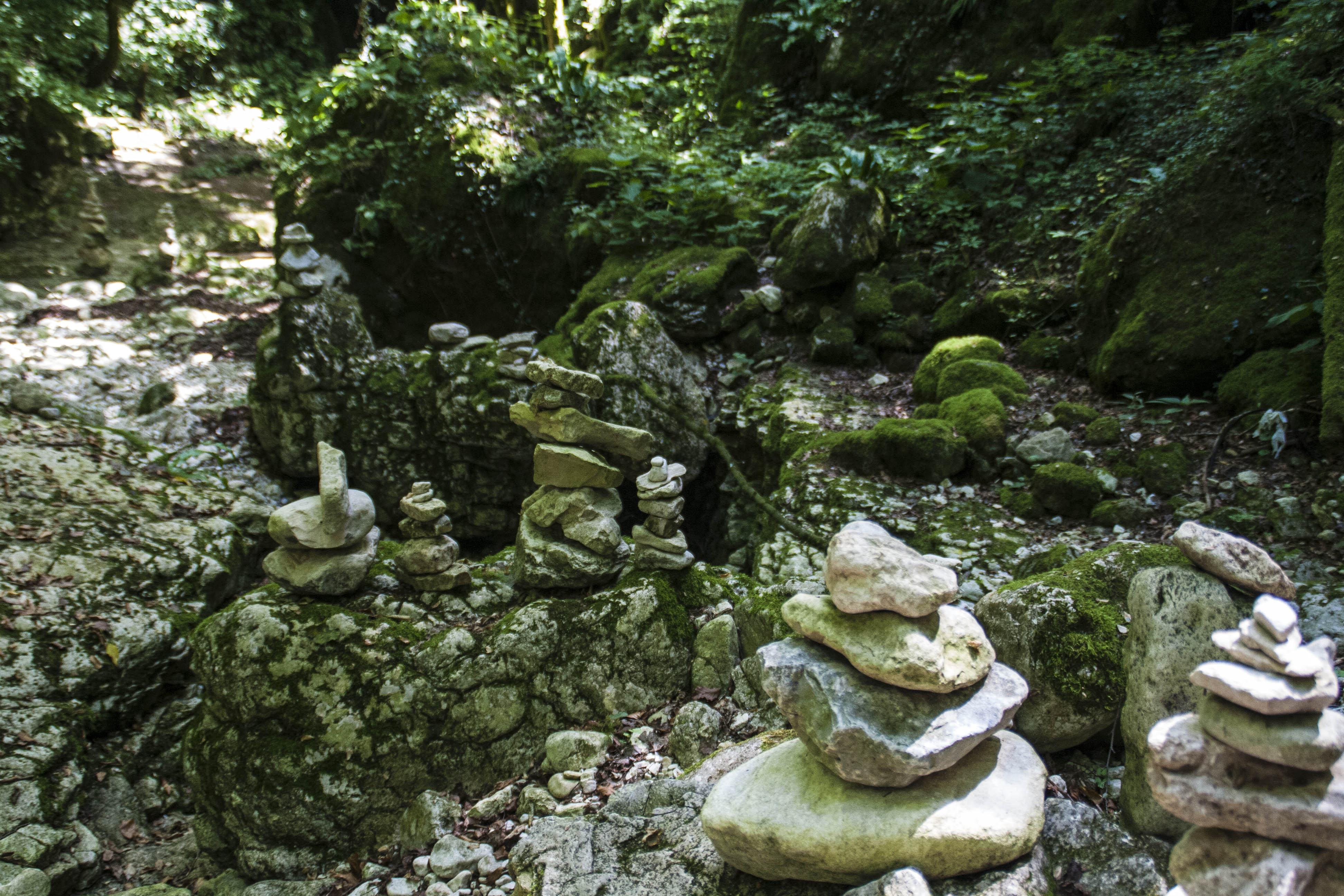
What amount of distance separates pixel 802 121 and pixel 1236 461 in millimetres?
7277

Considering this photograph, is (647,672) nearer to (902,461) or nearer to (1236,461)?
(902,461)

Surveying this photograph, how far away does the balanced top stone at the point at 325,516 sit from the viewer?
12.6 ft

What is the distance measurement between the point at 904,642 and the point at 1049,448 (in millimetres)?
3453

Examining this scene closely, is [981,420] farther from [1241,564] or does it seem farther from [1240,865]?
[1240,865]

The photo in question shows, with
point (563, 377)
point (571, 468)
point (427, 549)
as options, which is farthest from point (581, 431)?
point (427, 549)

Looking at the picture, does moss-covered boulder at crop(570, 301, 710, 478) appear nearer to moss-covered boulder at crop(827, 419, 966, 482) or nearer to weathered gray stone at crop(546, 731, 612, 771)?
moss-covered boulder at crop(827, 419, 966, 482)

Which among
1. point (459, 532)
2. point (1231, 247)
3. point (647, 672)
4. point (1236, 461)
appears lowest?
point (459, 532)

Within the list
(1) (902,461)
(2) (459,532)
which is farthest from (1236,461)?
(2) (459,532)

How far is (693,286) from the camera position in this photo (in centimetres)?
709

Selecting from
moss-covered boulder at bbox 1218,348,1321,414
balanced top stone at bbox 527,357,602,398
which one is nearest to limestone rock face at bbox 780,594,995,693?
balanced top stone at bbox 527,357,602,398

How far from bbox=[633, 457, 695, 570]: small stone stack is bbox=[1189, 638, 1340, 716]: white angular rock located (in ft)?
8.81

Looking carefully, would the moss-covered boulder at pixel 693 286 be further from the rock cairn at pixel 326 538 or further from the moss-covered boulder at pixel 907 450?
the rock cairn at pixel 326 538

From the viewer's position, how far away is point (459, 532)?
6559 millimetres

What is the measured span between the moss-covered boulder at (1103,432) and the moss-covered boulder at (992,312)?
153 cm
